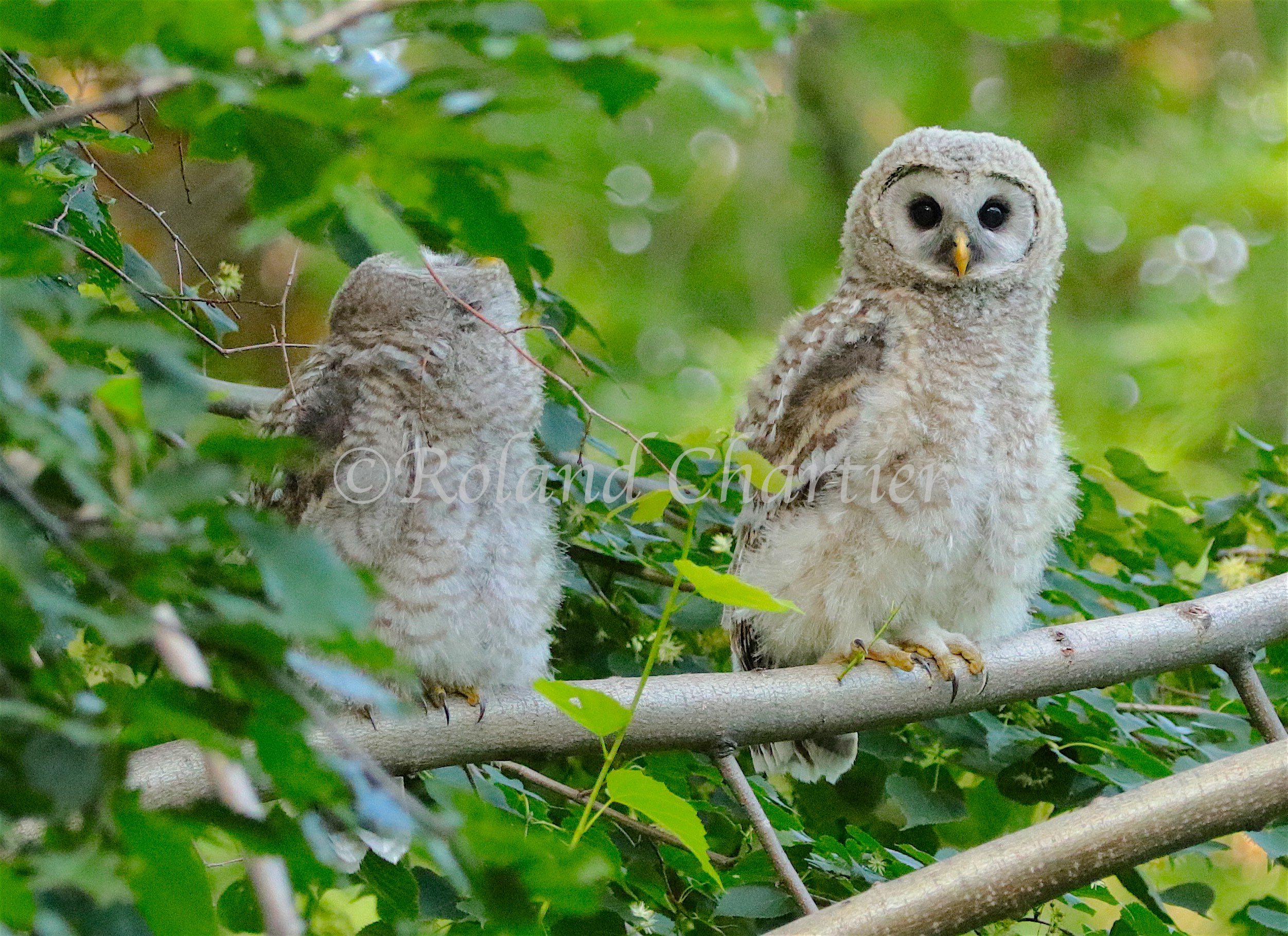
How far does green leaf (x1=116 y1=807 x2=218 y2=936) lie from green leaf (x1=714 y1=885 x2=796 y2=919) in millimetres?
1163

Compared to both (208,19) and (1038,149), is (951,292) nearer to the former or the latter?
(208,19)

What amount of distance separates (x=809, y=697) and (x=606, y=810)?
0.36 meters

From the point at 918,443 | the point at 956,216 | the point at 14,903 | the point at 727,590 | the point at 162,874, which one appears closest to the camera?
the point at 14,903

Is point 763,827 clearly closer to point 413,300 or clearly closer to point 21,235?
point 413,300

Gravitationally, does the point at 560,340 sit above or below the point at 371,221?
below

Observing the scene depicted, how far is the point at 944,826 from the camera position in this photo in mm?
2512

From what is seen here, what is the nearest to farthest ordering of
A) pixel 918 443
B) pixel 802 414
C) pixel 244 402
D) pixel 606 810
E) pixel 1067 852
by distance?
pixel 1067 852, pixel 606 810, pixel 244 402, pixel 918 443, pixel 802 414

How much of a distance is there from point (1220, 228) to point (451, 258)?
286 centimetres

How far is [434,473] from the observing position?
2170 mm

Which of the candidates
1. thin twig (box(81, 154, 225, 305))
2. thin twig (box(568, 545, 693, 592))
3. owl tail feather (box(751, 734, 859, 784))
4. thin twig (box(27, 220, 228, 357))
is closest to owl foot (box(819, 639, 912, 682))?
owl tail feather (box(751, 734, 859, 784))

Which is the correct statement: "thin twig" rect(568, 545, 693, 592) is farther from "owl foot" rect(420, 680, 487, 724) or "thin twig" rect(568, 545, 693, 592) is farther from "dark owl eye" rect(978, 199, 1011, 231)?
"dark owl eye" rect(978, 199, 1011, 231)

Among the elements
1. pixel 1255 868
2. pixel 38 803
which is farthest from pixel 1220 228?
pixel 38 803

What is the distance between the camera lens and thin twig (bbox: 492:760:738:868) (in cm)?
189

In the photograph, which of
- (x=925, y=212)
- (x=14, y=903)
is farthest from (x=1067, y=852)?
(x=925, y=212)
